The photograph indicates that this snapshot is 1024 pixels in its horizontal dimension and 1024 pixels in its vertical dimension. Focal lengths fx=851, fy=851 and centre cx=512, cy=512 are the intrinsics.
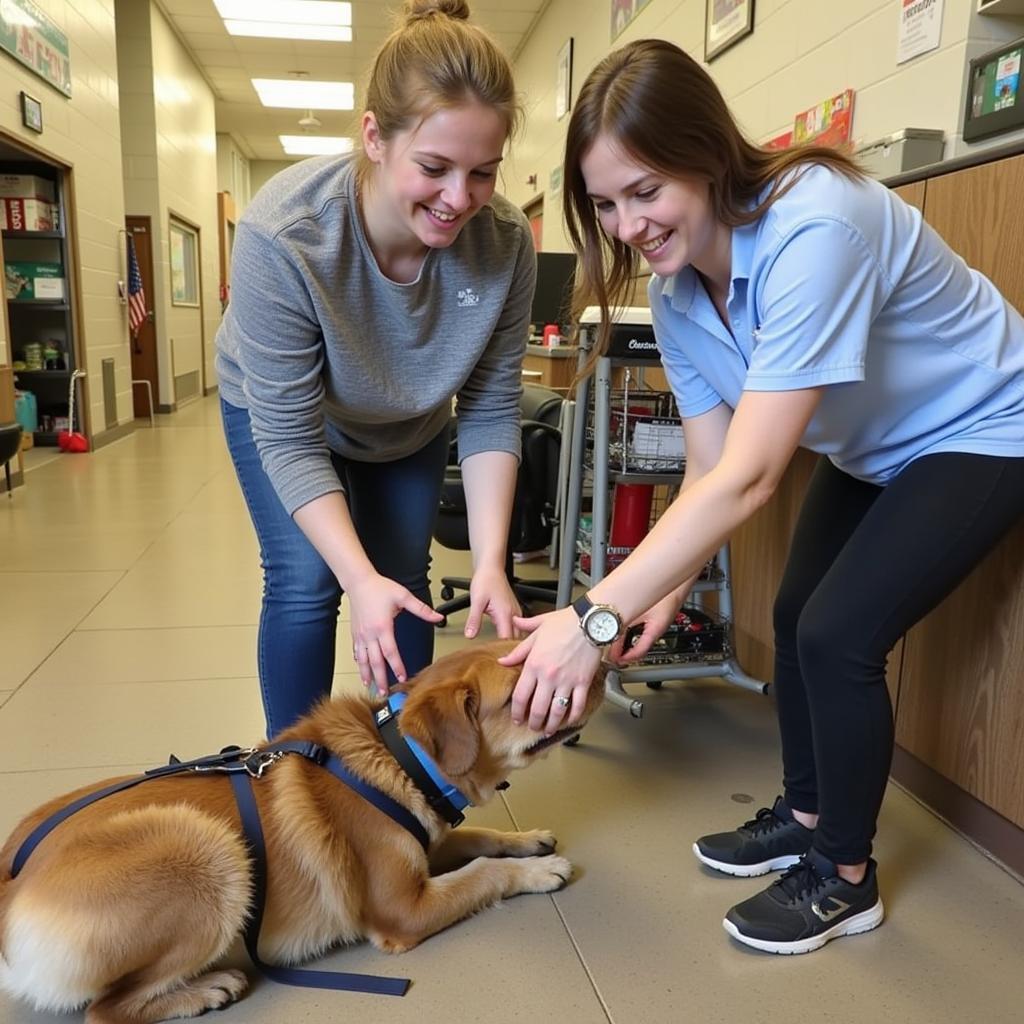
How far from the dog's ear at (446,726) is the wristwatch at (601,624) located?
27cm

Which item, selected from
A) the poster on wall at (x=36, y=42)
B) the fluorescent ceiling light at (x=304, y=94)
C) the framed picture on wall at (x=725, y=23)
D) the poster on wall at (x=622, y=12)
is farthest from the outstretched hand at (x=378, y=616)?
the fluorescent ceiling light at (x=304, y=94)

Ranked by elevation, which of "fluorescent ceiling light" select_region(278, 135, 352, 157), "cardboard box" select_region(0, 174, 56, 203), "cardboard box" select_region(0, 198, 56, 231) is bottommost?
"cardboard box" select_region(0, 198, 56, 231)

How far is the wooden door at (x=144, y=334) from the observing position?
9.72 meters

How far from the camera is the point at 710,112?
4.24 ft

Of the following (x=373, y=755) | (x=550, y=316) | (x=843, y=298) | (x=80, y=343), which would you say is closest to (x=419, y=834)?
(x=373, y=755)

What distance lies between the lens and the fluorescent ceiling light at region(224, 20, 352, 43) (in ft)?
31.4

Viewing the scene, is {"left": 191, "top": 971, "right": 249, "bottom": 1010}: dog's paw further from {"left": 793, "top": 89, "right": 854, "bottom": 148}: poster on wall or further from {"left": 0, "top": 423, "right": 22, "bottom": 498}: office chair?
{"left": 0, "top": 423, "right": 22, "bottom": 498}: office chair

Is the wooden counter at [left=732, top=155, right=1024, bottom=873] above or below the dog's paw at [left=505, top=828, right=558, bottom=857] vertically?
above

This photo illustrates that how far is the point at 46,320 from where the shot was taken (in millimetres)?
7223

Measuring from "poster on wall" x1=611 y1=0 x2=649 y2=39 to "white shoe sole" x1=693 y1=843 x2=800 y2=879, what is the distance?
18.4ft

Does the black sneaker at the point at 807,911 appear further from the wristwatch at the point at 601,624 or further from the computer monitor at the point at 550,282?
the computer monitor at the point at 550,282

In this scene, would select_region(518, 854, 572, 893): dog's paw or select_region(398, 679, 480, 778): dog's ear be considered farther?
select_region(518, 854, 572, 893): dog's paw

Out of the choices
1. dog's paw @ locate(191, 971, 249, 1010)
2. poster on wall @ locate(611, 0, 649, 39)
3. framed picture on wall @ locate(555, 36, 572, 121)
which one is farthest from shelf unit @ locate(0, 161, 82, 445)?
dog's paw @ locate(191, 971, 249, 1010)

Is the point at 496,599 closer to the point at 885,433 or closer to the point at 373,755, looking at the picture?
the point at 373,755
